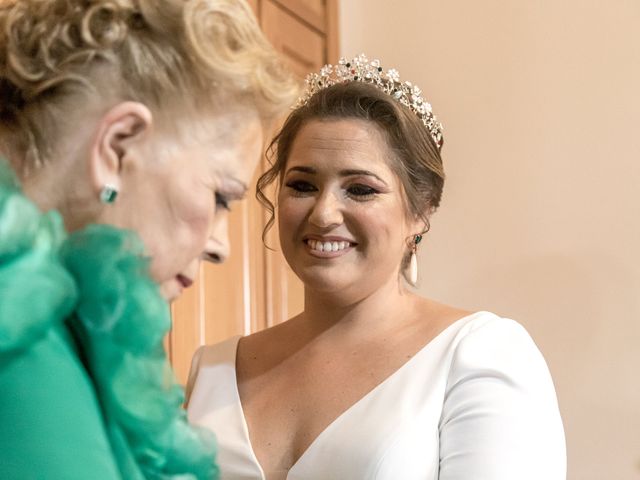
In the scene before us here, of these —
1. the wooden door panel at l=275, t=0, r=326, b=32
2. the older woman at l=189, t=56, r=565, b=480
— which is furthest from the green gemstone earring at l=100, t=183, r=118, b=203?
the wooden door panel at l=275, t=0, r=326, b=32

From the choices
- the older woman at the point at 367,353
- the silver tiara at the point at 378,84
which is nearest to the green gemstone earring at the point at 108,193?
the older woman at the point at 367,353

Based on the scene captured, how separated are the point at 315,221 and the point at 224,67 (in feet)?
3.11

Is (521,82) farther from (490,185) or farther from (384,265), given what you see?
(384,265)

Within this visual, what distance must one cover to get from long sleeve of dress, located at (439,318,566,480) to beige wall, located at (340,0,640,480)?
1305 mm

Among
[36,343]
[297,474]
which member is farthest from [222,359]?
[36,343]

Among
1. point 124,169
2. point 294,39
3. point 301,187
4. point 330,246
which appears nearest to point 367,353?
point 330,246

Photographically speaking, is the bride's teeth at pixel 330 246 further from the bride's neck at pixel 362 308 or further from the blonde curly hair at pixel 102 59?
the blonde curly hair at pixel 102 59

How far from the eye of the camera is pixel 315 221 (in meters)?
1.64

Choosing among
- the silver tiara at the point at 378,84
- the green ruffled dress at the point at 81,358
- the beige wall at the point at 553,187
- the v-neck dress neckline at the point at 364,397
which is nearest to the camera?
the green ruffled dress at the point at 81,358

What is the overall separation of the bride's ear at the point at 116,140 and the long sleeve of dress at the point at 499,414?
3.08 feet

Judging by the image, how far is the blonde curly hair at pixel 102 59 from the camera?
69cm

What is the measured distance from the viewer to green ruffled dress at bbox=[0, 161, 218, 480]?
1.85 feet

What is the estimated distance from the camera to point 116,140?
0.69 metres

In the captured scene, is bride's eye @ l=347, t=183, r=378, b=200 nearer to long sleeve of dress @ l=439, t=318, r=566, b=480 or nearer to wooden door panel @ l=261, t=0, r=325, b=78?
long sleeve of dress @ l=439, t=318, r=566, b=480
